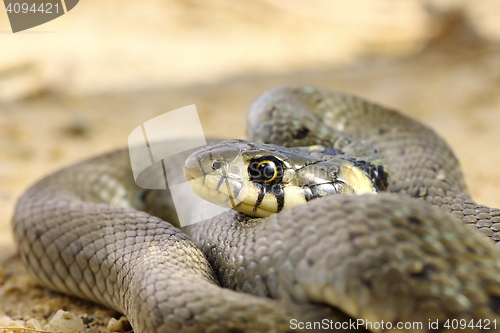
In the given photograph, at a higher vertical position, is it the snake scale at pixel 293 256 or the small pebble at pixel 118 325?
the snake scale at pixel 293 256

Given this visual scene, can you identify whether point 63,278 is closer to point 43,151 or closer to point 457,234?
point 457,234

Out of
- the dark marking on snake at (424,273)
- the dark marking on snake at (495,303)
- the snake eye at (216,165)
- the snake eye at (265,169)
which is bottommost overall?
the dark marking on snake at (495,303)

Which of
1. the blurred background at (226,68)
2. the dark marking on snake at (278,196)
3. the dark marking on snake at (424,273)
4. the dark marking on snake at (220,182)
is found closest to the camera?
the dark marking on snake at (424,273)

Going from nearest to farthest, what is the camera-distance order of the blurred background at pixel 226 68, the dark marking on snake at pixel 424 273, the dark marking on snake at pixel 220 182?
the dark marking on snake at pixel 424 273 → the dark marking on snake at pixel 220 182 → the blurred background at pixel 226 68

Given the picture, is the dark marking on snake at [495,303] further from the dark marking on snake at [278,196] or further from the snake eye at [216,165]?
the snake eye at [216,165]

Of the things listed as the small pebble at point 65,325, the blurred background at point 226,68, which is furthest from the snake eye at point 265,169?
the blurred background at point 226,68

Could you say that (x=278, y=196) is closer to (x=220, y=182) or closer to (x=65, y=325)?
(x=220, y=182)

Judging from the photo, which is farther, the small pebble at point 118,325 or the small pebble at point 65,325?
the small pebble at point 118,325
